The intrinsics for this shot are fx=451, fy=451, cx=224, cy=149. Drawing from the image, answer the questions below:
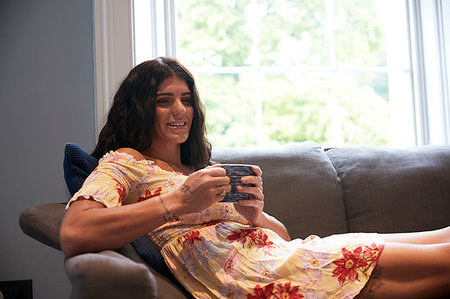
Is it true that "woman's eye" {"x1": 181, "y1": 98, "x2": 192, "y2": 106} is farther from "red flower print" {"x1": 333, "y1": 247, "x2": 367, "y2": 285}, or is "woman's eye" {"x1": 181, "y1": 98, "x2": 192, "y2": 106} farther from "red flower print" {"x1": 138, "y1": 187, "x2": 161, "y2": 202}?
"red flower print" {"x1": 333, "y1": 247, "x2": 367, "y2": 285}

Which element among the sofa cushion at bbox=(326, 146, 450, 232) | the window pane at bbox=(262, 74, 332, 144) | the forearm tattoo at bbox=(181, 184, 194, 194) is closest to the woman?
the forearm tattoo at bbox=(181, 184, 194, 194)

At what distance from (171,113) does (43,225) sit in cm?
62

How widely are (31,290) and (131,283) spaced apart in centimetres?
146

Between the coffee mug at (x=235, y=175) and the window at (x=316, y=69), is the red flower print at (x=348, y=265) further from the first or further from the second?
the window at (x=316, y=69)

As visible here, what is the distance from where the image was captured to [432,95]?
2.98 metres

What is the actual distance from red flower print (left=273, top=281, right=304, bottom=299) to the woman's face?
696 mm

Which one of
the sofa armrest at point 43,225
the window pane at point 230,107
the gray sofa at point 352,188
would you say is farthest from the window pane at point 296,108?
the sofa armrest at point 43,225

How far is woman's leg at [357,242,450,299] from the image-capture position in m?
1.30

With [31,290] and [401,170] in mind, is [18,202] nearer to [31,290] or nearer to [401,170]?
[31,290]

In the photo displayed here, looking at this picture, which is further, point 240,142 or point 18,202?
point 240,142

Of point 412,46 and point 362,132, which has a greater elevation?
point 412,46

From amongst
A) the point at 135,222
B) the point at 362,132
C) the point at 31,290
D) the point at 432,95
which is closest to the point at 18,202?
the point at 31,290

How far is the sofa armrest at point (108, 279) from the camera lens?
95cm

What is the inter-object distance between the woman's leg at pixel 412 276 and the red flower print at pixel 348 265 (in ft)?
0.16
